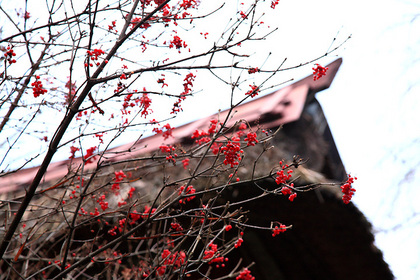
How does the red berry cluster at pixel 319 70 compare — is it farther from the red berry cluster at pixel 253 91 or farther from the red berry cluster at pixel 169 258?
the red berry cluster at pixel 169 258

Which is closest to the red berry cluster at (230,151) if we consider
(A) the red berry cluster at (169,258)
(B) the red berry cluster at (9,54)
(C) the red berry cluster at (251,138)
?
(C) the red berry cluster at (251,138)

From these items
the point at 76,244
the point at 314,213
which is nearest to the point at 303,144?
the point at 314,213

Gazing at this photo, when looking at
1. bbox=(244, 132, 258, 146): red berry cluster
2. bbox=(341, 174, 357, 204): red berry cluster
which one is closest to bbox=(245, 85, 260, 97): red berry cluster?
bbox=(244, 132, 258, 146): red berry cluster

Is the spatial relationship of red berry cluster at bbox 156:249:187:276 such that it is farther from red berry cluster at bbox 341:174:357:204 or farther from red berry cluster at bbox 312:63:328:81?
red berry cluster at bbox 312:63:328:81

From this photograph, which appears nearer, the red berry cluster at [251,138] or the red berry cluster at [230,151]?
the red berry cluster at [230,151]

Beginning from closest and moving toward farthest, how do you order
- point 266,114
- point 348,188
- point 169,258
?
point 348,188 < point 169,258 < point 266,114

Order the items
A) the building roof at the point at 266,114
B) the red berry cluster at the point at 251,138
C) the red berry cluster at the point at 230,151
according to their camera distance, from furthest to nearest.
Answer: the building roof at the point at 266,114 < the red berry cluster at the point at 251,138 < the red berry cluster at the point at 230,151

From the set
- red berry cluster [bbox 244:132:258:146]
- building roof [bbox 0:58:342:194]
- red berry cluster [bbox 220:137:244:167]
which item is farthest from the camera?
building roof [bbox 0:58:342:194]

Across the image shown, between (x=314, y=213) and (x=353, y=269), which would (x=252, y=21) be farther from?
(x=353, y=269)

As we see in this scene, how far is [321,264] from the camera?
153 inches

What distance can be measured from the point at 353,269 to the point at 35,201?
281 centimetres

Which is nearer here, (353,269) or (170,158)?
(170,158)

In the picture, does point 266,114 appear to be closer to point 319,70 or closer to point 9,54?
point 319,70

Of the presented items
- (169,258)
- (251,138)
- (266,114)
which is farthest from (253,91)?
(266,114)
